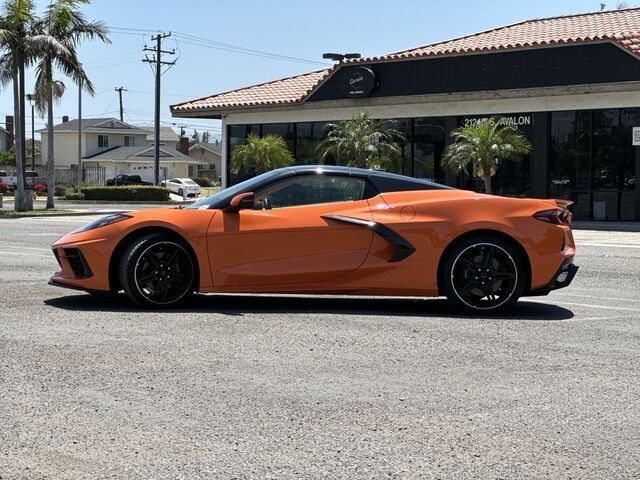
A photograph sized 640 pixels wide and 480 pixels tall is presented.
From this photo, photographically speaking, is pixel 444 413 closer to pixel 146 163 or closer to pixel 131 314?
pixel 131 314

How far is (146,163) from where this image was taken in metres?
84.1

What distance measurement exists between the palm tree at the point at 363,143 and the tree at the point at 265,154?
2.28 meters

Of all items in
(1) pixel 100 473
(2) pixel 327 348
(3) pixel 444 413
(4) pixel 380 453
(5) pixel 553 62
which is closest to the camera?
(1) pixel 100 473

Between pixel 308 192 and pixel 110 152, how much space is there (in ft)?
261

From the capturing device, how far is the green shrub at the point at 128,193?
50.5m

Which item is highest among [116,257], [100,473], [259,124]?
[259,124]

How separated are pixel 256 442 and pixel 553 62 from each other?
25.0m

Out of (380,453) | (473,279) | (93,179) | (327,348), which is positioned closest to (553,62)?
(473,279)

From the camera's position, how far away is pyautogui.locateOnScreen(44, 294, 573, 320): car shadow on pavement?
809 cm

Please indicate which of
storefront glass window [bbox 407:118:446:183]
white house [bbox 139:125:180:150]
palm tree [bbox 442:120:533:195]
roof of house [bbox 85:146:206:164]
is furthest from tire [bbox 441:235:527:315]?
white house [bbox 139:125:180:150]

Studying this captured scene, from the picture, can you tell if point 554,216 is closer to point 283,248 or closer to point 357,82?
point 283,248

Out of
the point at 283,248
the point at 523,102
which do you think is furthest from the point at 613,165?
the point at 283,248

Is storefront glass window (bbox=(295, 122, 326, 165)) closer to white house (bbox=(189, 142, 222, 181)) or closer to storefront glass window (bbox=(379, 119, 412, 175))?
storefront glass window (bbox=(379, 119, 412, 175))

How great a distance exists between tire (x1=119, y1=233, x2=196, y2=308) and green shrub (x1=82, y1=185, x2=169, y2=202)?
43.3m
